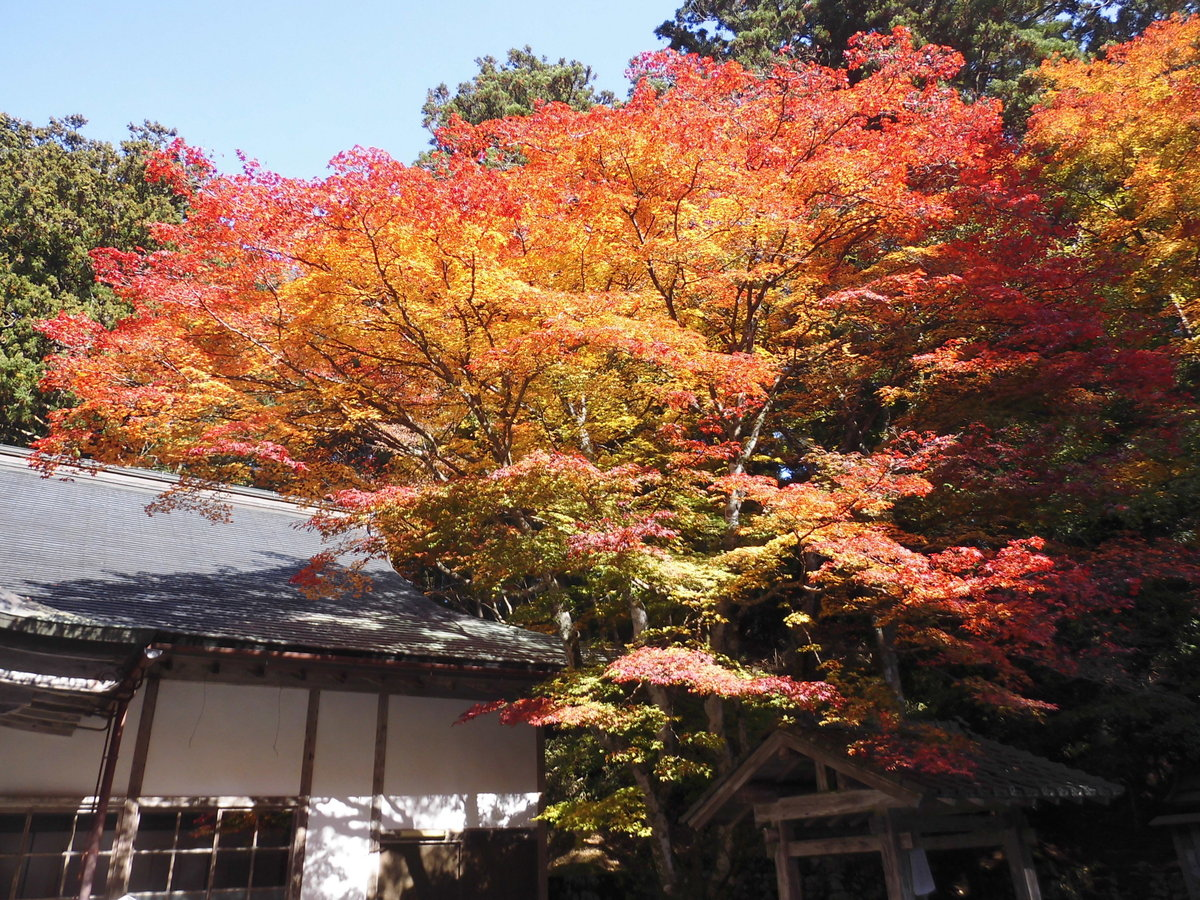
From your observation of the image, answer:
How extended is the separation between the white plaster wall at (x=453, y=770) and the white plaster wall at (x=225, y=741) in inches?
41.0

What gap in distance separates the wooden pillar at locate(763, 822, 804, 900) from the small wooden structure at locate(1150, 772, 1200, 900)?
5.05m

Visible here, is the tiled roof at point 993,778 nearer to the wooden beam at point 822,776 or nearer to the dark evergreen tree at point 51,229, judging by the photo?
the wooden beam at point 822,776

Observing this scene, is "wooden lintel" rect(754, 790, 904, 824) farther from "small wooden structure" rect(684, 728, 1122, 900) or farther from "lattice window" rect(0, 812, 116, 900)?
"lattice window" rect(0, 812, 116, 900)

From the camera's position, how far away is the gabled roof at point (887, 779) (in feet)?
20.9

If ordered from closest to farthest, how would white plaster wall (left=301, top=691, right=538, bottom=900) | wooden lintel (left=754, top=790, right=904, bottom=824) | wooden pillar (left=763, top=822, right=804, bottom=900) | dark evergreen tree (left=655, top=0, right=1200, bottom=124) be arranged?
wooden lintel (left=754, top=790, right=904, bottom=824)
wooden pillar (left=763, top=822, right=804, bottom=900)
white plaster wall (left=301, top=691, right=538, bottom=900)
dark evergreen tree (left=655, top=0, right=1200, bottom=124)

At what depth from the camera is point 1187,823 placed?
9328mm

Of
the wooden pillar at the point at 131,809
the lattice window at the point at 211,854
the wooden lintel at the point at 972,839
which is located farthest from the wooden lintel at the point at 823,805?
the wooden pillar at the point at 131,809

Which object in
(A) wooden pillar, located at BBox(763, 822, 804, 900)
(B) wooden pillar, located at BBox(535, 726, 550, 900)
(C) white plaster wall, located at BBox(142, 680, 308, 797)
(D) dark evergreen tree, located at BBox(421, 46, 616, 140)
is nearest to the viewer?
(A) wooden pillar, located at BBox(763, 822, 804, 900)

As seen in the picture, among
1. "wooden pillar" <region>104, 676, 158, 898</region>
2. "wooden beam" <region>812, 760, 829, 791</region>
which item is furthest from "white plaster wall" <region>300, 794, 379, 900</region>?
"wooden beam" <region>812, 760, 829, 791</region>

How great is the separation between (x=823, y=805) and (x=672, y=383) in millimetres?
5279

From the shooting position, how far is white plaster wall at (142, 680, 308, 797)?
766 centimetres

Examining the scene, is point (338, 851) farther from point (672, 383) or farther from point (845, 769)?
A: point (672, 383)

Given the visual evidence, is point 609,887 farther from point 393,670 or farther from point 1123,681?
point 1123,681

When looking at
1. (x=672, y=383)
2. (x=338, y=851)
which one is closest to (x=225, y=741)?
(x=338, y=851)
